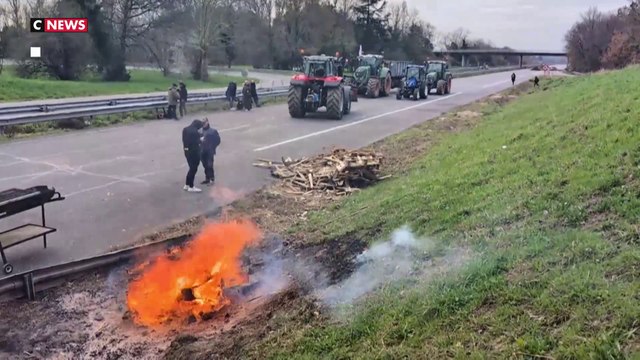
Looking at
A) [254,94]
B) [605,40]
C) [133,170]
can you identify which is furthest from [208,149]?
[605,40]

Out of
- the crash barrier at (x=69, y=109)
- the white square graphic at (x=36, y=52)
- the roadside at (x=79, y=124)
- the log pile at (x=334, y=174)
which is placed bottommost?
the log pile at (x=334, y=174)

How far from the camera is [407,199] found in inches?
372

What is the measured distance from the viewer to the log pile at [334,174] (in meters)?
12.5

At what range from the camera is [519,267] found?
5.38 m

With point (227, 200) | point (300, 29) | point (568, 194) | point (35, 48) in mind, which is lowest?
point (227, 200)

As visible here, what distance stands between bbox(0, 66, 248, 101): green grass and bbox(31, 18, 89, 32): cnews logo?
12.5 feet

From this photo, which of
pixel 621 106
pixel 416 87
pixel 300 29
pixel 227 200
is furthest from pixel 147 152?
pixel 300 29

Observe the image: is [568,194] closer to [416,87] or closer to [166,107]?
[166,107]

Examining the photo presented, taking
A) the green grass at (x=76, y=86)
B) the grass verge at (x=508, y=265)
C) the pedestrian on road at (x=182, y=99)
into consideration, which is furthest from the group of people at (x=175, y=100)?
the grass verge at (x=508, y=265)

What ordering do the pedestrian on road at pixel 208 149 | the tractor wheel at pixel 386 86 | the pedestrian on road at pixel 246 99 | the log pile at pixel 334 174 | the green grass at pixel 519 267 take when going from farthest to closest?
1. the tractor wheel at pixel 386 86
2. the pedestrian on road at pixel 246 99
3. the pedestrian on road at pixel 208 149
4. the log pile at pixel 334 174
5. the green grass at pixel 519 267

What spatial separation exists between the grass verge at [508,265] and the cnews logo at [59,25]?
3579 cm

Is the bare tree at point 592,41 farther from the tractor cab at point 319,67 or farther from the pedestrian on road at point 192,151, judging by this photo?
the pedestrian on road at point 192,151

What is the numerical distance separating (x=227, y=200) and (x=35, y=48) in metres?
34.8

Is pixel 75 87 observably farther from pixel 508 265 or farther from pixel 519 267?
pixel 519 267
